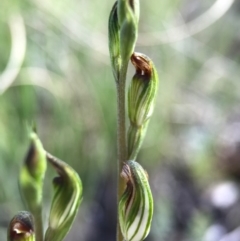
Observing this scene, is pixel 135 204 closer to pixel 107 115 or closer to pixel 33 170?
pixel 33 170

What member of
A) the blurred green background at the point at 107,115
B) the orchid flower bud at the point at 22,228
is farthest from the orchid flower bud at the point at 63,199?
the blurred green background at the point at 107,115

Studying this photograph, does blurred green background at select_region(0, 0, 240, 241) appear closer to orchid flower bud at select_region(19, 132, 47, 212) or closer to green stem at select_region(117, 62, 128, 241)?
green stem at select_region(117, 62, 128, 241)

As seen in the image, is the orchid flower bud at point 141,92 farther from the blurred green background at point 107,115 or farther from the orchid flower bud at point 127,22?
the blurred green background at point 107,115

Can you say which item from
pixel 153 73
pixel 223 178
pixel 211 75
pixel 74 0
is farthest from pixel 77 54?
pixel 153 73

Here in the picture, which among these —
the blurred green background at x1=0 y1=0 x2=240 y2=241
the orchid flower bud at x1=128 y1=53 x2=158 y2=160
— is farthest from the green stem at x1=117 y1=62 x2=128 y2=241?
the blurred green background at x1=0 y1=0 x2=240 y2=241

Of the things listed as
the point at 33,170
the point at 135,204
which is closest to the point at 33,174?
the point at 33,170
